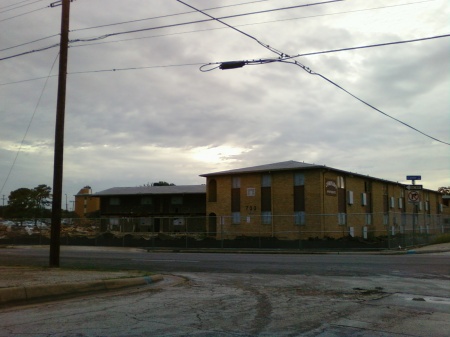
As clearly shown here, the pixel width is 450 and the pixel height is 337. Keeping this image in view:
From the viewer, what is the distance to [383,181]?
50219 mm

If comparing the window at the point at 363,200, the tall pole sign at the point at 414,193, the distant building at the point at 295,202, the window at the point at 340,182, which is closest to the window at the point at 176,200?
the distant building at the point at 295,202

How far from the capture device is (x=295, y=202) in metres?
41.0

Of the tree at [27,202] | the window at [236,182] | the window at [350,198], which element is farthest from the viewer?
Answer: the tree at [27,202]

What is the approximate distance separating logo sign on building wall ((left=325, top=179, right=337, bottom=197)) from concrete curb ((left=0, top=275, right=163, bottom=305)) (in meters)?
29.9

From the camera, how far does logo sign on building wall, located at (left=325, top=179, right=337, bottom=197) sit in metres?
39.9

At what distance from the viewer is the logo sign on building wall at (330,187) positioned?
131 feet

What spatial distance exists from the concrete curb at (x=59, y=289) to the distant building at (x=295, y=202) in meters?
26.1

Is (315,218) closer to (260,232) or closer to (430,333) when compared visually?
(260,232)

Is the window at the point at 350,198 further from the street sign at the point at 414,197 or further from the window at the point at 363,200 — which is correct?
the street sign at the point at 414,197

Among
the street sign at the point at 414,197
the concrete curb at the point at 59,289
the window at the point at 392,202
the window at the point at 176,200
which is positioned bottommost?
the concrete curb at the point at 59,289

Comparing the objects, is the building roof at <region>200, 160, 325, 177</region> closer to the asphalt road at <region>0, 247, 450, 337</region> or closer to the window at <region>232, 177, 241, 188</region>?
the window at <region>232, 177, 241, 188</region>

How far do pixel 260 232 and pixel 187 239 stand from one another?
9.83 metres

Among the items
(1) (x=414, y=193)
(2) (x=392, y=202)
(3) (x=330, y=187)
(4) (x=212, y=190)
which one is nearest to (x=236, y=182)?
(4) (x=212, y=190)

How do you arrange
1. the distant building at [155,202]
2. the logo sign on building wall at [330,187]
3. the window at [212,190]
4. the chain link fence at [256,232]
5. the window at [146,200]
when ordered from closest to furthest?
1. the chain link fence at [256,232]
2. the logo sign on building wall at [330,187]
3. the window at [212,190]
4. the distant building at [155,202]
5. the window at [146,200]
